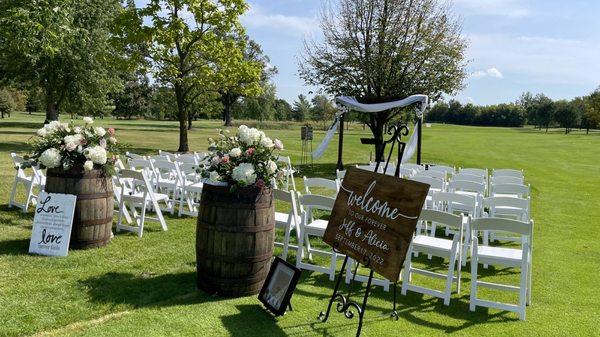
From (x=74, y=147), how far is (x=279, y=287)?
3.55 meters

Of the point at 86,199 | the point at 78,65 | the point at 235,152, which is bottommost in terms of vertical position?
the point at 86,199

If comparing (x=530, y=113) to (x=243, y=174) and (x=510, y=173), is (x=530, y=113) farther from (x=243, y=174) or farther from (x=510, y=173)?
(x=243, y=174)

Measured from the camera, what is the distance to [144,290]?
520 cm

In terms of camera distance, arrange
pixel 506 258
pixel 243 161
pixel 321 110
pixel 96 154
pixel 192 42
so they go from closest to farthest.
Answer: pixel 506 258 → pixel 243 161 → pixel 96 154 → pixel 192 42 → pixel 321 110

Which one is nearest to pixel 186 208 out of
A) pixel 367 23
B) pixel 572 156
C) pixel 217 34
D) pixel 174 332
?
pixel 174 332

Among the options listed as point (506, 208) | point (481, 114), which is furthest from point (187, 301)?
point (481, 114)

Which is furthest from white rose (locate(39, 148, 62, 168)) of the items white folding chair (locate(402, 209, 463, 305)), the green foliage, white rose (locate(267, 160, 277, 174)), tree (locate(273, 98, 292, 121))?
the green foliage

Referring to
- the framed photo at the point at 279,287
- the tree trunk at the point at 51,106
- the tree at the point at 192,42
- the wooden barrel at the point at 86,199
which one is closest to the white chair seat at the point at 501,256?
the framed photo at the point at 279,287

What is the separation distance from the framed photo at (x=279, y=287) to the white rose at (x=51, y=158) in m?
3.45

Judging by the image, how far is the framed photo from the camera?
457cm

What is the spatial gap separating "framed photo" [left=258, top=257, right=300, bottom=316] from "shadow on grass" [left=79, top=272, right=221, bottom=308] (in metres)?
0.62

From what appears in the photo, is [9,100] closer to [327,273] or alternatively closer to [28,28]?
[28,28]

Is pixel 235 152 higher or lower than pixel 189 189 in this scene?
higher

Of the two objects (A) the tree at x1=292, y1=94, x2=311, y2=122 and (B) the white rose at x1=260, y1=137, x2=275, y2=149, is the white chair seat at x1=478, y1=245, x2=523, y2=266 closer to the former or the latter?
(B) the white rose at x1=260, y1=137, x2=275, y2=149
